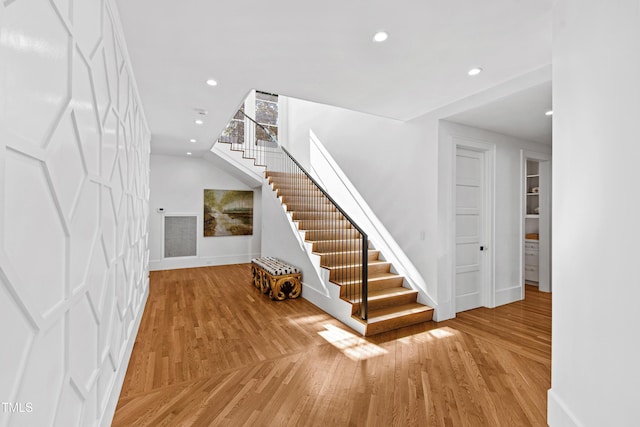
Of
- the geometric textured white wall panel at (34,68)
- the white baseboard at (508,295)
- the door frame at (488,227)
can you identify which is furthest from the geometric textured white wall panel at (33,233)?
the white baseboard at (508,295)

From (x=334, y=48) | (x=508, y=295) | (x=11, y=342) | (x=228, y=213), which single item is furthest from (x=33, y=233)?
(x=228, y=213)

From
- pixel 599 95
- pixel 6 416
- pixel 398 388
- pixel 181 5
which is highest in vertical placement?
pixel 181 5

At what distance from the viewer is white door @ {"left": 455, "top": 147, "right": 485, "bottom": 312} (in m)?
4.03

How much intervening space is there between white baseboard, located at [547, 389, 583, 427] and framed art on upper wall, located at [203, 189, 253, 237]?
7072 mm

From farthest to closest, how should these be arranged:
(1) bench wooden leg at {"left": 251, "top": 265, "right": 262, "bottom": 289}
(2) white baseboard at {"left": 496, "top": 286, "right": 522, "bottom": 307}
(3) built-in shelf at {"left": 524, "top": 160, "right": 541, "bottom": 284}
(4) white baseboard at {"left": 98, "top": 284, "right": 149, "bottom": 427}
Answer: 1. (3) built-in shelf at {"left": 524, "top": 160, "right": 541, "bottom": 284}
2. (1) bench wooden leg at {"left": 251, "top": 265, "right": 262, "bottom": 289}
3. (2) white baseboard at {"left": 496, "top": 286, "right": 522, "bottom": 307}
4. (4) white baseboard at {"left": 98, "top": 284, "right": 149, "bottom": 427}

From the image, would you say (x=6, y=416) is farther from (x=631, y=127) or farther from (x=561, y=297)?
(x=561, y=297)

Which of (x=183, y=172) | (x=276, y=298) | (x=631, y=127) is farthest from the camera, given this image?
(x=183, y=172)

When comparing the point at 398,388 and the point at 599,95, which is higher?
the point at 599,95

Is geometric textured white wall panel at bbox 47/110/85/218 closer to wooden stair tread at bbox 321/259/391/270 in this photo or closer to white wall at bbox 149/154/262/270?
wooden stair tread at bbox 321/259/391/270

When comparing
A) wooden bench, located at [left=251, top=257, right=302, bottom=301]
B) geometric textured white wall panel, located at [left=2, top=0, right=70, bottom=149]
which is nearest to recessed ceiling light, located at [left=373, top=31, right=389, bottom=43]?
geometric textured white wall panel, located at [left=2, top=0, right=70, bottom=149]

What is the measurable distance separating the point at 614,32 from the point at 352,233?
13.5 ft

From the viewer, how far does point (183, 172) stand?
23.9 ft

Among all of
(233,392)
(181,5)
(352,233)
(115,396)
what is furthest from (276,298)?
(181,5)

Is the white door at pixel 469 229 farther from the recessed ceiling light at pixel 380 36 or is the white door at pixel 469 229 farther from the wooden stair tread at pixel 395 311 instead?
the recessed ceiling light at pixel 380 36
